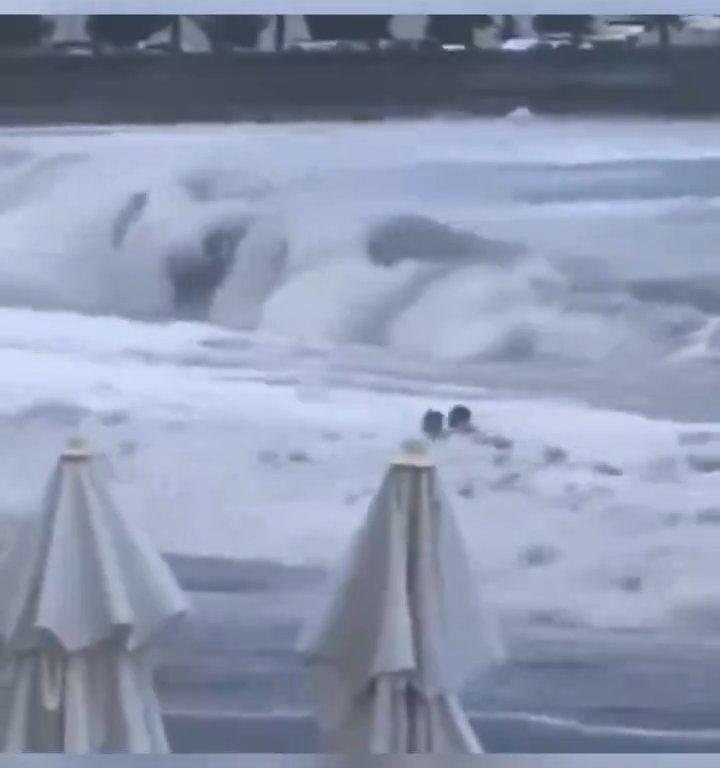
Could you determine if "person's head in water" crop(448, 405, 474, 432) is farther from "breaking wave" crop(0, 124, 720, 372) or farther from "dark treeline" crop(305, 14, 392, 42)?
"dark treeline" crop(305, 14, 392, 42)

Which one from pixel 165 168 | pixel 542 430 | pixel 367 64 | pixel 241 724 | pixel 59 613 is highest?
pixel 367 64

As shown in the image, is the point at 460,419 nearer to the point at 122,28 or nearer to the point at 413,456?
the point at 413,456

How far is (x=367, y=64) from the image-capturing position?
1318 millimetres

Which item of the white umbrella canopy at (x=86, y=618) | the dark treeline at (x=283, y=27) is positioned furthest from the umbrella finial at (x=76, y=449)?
the dark treeline at (x=283, y=27)

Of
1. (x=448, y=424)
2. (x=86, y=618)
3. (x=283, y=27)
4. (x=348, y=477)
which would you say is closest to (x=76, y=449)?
(x=86, y=618)

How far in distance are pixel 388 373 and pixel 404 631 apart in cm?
26

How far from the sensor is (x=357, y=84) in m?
1.32

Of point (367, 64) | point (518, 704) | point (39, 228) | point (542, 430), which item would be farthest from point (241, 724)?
point (367, 64)

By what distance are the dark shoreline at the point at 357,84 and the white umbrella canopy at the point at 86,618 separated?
37 cm

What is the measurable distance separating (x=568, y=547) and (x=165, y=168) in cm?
58

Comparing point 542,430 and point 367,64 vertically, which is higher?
point 367,64

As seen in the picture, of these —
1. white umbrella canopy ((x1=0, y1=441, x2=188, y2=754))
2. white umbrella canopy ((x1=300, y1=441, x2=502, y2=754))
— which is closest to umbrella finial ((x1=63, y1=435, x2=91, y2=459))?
white umbrella canopy ((x1=0, y1=441, x2=188, y2=754))

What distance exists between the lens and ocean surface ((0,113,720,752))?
129 cm

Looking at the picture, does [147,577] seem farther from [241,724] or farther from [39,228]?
[39,228]
